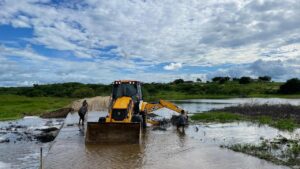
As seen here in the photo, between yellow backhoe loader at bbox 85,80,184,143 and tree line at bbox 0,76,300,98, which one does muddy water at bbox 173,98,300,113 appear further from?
yellow backhoe loader at bbox 85,80,184,143

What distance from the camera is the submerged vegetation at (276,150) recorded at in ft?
44.8

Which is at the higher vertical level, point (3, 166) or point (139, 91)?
point (139, 91)

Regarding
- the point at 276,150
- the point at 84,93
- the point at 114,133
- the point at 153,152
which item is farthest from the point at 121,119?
the point at 84,93

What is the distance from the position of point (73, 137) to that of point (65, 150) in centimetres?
393

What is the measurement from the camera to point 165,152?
15.9 metres

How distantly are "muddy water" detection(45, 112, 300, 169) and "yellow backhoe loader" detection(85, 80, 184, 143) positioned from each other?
2.24 feet

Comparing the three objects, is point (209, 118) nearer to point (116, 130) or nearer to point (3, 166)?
point (116, 130)

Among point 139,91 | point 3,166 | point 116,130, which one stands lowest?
point 3,166

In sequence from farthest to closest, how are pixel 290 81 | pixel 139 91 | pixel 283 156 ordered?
1. pixel 290 81
2. pixel 139 91
3. pixel 283 156

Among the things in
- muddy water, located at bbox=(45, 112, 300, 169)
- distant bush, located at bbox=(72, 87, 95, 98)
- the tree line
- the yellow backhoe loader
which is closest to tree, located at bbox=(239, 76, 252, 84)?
the tree line

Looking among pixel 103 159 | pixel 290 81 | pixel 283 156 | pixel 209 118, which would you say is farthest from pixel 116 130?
pixel 290 81

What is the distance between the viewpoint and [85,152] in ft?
52.7

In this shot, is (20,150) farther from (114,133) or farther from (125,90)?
(125,90)

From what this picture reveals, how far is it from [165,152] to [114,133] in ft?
10.5
